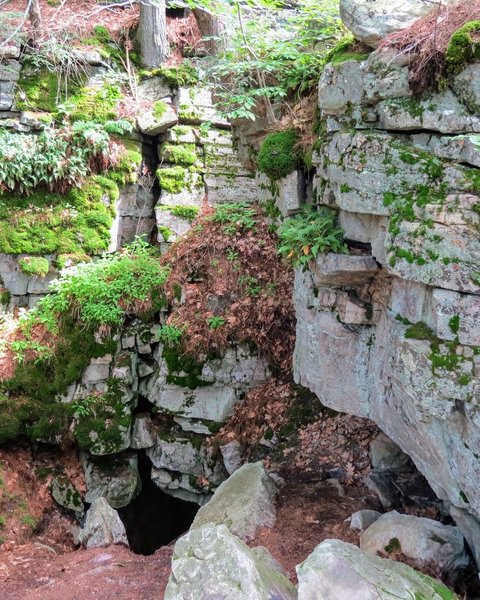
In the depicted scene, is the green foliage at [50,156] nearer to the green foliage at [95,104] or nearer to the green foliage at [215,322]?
the green foliage at [95,104]

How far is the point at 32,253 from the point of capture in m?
9.70

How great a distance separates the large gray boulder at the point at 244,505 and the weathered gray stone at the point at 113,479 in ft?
8.83

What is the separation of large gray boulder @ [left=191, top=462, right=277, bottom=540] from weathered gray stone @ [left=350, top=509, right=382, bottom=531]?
1073mm

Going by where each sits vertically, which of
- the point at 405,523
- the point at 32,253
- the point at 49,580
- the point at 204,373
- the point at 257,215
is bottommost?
the point at 49,580

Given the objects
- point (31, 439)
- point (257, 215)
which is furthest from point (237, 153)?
point (31, 439)

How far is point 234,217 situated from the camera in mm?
9406

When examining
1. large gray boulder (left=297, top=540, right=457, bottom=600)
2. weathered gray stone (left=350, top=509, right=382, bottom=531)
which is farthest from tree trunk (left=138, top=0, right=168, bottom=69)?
large gray boulder (left=297, top=540, right=457, bottom=600)

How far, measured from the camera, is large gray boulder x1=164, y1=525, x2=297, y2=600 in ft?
13.5

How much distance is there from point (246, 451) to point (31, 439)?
4071 millimetres

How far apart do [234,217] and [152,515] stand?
625 cm

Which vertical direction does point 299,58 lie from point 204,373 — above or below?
above

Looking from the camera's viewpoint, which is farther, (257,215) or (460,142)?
(257,215)

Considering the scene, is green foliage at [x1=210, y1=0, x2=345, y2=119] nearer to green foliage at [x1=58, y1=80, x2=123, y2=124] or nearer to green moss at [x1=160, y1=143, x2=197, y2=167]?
green moss at [x1=160, y1=143, x2=197, y2=167]

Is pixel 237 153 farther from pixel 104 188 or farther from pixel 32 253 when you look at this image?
pixel 32 253
